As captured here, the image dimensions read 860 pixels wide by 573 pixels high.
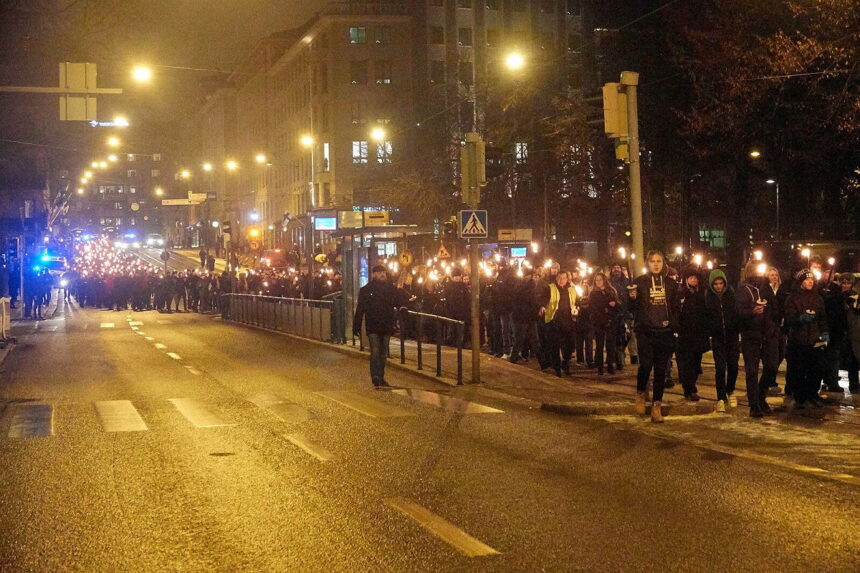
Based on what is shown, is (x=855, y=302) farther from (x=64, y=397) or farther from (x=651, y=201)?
(x=651, y=201)

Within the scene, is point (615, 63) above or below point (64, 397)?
above

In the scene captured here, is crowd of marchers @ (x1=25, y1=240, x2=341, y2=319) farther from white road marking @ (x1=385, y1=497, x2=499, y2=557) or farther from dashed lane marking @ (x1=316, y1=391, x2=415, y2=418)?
white road marking @ (x1=385, y1=497, x2=499, y2=557)

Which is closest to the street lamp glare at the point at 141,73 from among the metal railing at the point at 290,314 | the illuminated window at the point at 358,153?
the metal railing at the point at 290,314

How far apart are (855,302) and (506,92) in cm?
2967

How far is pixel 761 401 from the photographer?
13477 millimetres

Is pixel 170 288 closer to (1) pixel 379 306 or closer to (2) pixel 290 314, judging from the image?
(2) pixel 290 314

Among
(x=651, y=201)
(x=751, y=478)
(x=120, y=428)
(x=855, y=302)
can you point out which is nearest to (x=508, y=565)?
(x=751, y=478)

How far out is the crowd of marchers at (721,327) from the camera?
12.7m

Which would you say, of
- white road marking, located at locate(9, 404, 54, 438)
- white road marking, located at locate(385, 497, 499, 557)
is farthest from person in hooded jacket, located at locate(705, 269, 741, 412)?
white road marking, located at locate(9, 404, 54, 438)

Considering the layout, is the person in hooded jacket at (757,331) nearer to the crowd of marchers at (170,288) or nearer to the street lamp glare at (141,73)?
the street lamp glare at (141,73)

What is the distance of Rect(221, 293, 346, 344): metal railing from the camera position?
27531 mm

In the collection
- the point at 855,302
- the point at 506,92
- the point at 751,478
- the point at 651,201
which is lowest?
the point at 751,478

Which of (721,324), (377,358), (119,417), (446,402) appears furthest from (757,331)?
(119,417)

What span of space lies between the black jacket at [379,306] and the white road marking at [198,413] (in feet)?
9.96
